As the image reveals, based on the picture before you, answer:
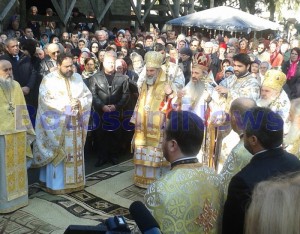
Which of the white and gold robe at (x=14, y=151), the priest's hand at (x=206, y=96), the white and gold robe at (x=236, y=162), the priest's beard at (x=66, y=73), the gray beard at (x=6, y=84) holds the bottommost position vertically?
the white and gold robe at (x=14, y=151)

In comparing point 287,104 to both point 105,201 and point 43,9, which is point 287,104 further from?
point 43,9

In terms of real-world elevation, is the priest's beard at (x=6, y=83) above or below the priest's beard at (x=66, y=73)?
below

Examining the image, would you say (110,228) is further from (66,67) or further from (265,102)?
(66,67)

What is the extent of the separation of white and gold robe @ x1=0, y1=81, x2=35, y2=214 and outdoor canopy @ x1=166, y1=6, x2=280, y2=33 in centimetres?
1213

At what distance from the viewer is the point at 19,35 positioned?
10727mm

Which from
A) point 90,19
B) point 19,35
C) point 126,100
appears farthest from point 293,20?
point 126,100

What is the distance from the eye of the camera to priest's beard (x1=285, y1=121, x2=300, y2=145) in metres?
4.20

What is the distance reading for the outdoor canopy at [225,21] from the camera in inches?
632

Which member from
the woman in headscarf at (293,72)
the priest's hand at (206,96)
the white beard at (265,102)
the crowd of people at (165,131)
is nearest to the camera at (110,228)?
the crowd of people at (165,131)

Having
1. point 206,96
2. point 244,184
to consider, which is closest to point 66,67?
point 206,96

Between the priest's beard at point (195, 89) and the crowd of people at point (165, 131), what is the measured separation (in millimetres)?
13

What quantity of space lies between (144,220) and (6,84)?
3843 millimetres

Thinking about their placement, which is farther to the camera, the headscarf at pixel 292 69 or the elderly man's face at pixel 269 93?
the headscarf at pixel 292 69

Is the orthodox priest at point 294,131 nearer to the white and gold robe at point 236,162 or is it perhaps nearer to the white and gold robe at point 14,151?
the white and gold robe at point 236,162
